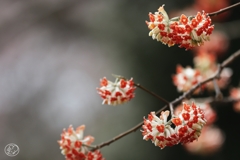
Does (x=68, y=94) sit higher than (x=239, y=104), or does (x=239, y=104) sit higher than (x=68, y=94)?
(x=68, y=94)

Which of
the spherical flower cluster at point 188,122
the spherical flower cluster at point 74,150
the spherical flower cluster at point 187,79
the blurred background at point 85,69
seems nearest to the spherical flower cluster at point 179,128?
the spherical flower cluster at point 188,122

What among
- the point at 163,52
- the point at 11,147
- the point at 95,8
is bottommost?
the point at 11,147

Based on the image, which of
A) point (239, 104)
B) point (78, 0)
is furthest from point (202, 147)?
point (78, 0)

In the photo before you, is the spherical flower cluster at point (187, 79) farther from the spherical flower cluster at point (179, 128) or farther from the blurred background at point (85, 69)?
the blurred background at point (85, 69)

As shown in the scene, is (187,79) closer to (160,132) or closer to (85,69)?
(160,132)

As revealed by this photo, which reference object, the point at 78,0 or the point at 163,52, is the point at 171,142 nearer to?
the point at 163,52
